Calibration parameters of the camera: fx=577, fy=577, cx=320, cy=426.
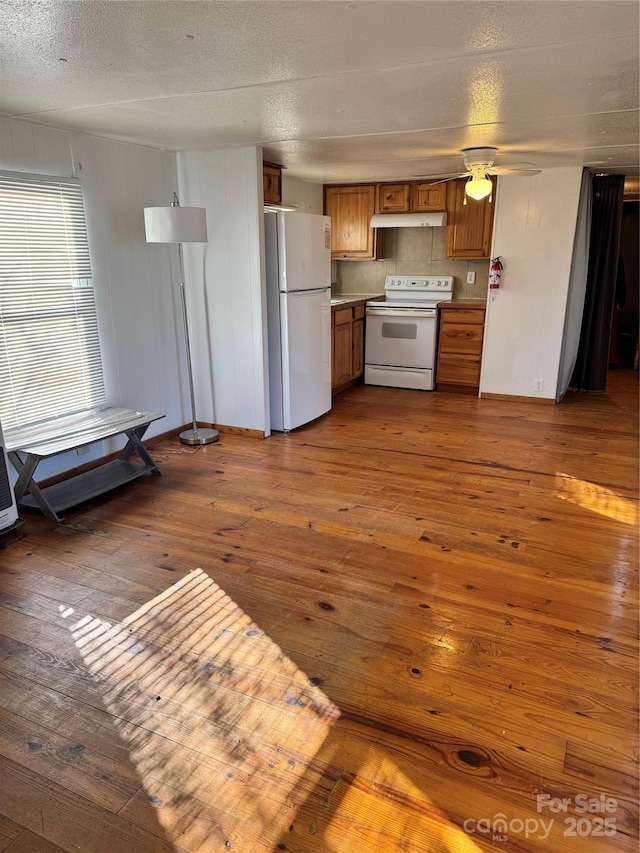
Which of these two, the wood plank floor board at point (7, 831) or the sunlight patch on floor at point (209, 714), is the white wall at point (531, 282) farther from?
the wood plank floor board at point (7, 831)

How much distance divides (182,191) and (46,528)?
278 centimetres

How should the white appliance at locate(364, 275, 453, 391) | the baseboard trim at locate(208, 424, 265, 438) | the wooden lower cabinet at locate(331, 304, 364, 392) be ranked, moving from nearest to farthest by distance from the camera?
the baseboard trim at locate(208, 424, 265, 438)
the wooden lower cabinet at locate(331, 304, 364, 392)
the white appliance at locate(364, 275, 453, 391)

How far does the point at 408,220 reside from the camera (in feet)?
20.0

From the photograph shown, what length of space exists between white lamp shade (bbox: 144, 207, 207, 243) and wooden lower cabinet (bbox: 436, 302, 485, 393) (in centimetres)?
306

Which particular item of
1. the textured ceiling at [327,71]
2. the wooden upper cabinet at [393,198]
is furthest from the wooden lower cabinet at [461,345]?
the textured ceiling at [327,71]

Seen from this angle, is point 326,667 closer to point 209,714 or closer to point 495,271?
point 209,714

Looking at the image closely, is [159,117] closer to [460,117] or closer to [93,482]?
[460,117]

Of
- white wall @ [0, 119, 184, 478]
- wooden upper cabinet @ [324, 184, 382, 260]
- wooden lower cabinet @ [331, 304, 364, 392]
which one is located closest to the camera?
white wall @ [0, 119, 184, 478]

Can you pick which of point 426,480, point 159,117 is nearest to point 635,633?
point 426,480

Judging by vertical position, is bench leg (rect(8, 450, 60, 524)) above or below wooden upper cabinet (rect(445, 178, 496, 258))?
below

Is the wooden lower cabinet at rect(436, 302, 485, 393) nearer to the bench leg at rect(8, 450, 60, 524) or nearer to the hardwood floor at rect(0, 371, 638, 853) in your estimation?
the hardwood floor at rect(0, 371, 638, 853)

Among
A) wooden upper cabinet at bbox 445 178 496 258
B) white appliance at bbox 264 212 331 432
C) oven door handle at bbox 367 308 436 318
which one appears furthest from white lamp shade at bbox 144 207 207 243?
wooden upper cabinet at bbox 445 178 496 258

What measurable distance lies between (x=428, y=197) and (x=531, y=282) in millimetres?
1494

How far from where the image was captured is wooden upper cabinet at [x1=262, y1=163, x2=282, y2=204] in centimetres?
464
